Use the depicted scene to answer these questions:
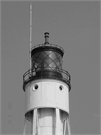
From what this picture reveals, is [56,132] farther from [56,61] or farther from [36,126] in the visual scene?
[56,61]

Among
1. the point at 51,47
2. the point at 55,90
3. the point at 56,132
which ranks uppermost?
the point at 51,47

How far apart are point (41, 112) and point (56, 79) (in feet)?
10.7

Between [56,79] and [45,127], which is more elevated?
[56,79]

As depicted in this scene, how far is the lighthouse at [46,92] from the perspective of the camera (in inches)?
2191

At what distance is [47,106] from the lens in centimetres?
5553

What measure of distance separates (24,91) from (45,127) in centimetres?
433

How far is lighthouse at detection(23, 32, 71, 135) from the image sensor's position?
55.7m

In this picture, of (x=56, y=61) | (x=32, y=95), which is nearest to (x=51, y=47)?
(x=56, y=61)

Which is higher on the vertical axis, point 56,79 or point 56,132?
point 56,79

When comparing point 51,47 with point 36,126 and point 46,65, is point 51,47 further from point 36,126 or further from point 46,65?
point 36,126

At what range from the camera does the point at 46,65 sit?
57.8 metres

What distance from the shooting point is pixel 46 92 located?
5628cm

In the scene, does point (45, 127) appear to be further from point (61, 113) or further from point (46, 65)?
point (46, 65)

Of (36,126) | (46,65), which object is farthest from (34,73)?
(36,126)
